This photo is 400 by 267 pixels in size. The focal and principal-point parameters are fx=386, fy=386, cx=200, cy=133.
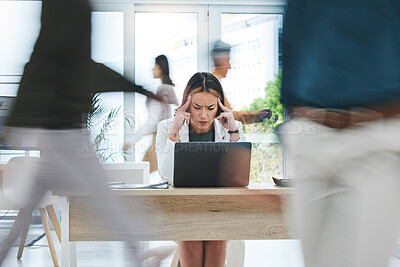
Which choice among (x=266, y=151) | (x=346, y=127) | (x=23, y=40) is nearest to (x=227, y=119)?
(x=23, y=40)

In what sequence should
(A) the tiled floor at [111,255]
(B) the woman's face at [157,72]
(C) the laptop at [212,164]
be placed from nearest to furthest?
(B) the woman's face at [157,72], (C) the laptop at [212,164], (A) the tiled floor at [111,255]

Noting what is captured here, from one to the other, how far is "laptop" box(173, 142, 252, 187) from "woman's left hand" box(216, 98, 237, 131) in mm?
781

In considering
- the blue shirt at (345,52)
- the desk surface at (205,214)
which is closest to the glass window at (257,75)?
the desk surface at (205,214)

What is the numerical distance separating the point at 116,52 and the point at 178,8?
3.78 meters

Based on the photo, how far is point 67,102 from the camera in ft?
3.59

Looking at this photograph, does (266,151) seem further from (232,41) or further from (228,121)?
(228,121)

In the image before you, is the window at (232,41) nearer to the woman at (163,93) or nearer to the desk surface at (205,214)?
the desk surface at (205,214)

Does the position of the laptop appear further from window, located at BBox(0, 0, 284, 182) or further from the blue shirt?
window, located at BBox(0, 0, 284, 182)

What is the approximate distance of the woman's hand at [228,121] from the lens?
2465 mm

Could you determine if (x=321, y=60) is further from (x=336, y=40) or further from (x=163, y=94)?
(x=163, y=94)

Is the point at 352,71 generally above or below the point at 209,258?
above

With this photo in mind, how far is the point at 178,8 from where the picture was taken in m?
4.64

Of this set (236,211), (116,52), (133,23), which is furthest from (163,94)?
(133,23)

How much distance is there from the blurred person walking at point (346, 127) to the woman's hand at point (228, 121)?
5.14 feet
